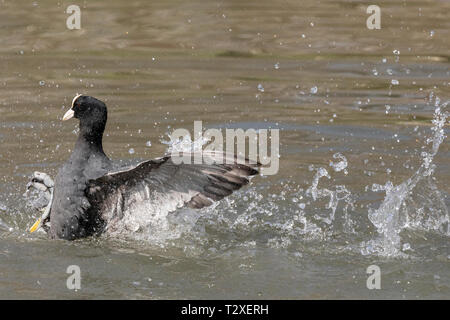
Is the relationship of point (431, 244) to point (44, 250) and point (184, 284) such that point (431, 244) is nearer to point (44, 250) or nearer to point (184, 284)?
point (184, 284)

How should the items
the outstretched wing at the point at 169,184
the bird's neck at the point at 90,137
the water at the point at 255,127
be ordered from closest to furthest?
the outstretched wing at the point at 169,184 < the water at the point at 255,127 < the bird's neck at the point at 90,137

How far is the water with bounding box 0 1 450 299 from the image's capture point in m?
5.29

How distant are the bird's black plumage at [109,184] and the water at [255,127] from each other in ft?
0.52

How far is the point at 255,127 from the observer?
325 inches

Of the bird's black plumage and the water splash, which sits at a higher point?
the bird's black plumage

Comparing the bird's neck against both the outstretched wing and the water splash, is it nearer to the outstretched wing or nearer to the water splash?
the outstretched wing

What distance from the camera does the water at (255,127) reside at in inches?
208

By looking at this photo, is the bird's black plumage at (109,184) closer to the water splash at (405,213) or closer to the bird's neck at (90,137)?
the bird's neck at (90,137)

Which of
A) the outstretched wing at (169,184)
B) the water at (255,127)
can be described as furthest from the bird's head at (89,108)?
the water at (255,127)

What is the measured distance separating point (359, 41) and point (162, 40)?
7.98 feet

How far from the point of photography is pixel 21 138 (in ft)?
26.0

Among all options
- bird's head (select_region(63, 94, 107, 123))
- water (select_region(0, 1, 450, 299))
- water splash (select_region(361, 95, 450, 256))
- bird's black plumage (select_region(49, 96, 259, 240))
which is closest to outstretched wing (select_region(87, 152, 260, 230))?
bird's black plumage (select_region(49, 96, 259, 240))
